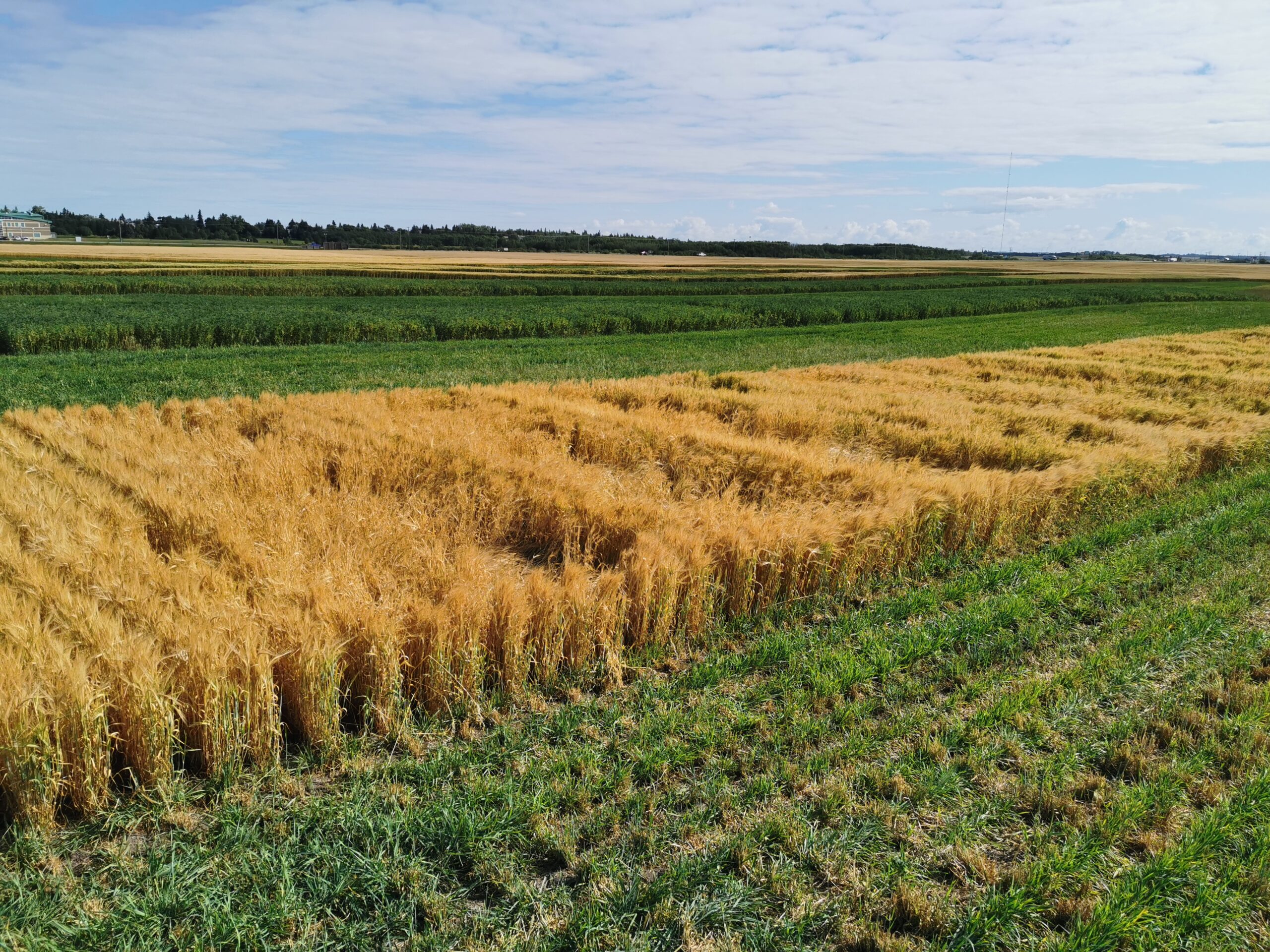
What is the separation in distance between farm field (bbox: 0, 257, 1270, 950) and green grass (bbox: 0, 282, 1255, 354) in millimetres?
17843

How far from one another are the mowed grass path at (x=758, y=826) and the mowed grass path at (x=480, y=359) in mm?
14356

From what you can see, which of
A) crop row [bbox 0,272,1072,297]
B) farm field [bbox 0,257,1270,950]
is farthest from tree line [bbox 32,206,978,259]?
farm field [bbox 0,257,1270,950]

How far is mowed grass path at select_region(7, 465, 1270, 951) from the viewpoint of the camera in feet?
10.2

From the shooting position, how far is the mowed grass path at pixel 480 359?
671 inches

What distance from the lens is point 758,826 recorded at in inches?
146

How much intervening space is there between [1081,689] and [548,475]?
5.39 m

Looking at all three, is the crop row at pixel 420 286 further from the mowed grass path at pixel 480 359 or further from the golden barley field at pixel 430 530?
the golden barley field at pixel 430 530

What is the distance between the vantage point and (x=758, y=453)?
966 cm

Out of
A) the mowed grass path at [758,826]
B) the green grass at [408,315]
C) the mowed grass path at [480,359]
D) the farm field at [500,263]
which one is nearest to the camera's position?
the mowed grass path at [758,826]

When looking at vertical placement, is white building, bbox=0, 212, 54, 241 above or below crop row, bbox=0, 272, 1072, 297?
above

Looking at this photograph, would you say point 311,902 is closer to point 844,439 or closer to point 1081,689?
point 1081,689

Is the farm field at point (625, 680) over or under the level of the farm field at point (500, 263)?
under

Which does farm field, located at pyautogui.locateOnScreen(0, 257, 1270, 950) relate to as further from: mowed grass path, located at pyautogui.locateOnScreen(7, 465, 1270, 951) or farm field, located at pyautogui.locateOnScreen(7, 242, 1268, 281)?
farm field, located at pyautogui.locateOnScreen(7, 242, 1268, 281)

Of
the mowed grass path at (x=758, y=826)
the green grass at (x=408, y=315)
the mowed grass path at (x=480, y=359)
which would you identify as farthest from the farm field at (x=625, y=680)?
the green grass at (x=408, y=315)
